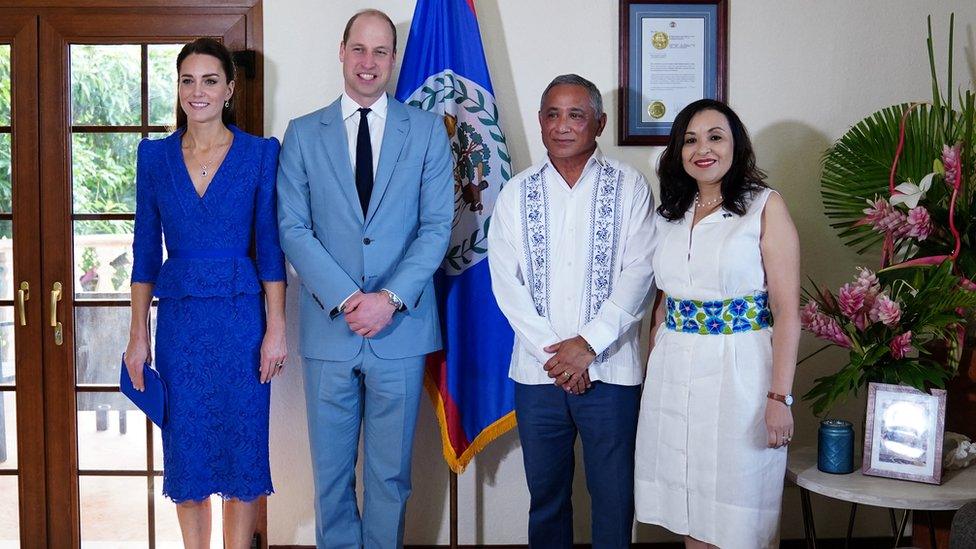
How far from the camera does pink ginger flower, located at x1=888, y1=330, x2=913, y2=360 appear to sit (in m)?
2.10

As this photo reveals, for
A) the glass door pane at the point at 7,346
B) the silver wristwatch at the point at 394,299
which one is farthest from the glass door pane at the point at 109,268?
the silver wristwatch at the point at 394,299

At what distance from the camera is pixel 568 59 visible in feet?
9.30

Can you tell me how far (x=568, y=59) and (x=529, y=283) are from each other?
3.16 ft

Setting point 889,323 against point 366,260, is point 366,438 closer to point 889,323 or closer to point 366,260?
point 366,260

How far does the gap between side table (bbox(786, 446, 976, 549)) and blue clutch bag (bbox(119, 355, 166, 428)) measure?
1.76m

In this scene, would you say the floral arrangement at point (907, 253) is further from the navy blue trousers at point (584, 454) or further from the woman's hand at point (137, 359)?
the woman's hand at point (137, 359)

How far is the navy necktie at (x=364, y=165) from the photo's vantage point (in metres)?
2.33

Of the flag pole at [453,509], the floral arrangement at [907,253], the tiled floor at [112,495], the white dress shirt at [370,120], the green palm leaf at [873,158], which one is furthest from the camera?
the tiled floor at [112,495]

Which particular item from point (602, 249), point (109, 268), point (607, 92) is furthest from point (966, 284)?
point (109, 268)

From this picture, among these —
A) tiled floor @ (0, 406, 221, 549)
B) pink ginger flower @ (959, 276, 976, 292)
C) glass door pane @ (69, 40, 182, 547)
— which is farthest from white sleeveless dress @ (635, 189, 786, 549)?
glass door pane @ (69, 40, 182, 547)

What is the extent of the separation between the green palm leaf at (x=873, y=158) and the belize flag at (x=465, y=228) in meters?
1.11

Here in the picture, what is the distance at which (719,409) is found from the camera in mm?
1970

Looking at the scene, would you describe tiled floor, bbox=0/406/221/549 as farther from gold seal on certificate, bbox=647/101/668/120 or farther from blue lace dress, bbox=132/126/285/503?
gold seal on certificate, bbox=647/101/668/120

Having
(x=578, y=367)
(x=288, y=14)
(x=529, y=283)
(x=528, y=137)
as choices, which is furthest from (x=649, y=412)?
(x=288, y=14)
